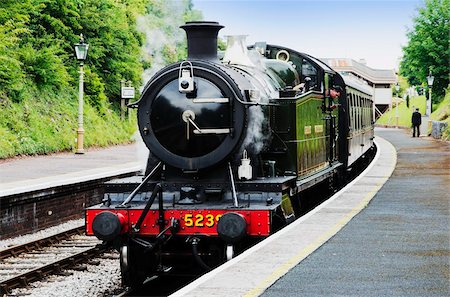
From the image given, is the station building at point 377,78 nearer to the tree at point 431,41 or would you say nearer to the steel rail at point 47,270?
the tree at point 431,41

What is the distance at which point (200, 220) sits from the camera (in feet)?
28.5

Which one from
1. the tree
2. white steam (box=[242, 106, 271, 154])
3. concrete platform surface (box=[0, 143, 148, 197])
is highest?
the tree

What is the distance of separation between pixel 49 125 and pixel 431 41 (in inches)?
956

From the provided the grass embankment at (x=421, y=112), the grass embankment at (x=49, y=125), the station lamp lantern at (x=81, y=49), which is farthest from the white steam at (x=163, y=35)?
the grass embankment at (x=421, y=112)

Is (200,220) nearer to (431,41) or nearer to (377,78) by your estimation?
(431,41)

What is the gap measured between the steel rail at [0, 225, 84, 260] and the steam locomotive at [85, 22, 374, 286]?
9.37 ft

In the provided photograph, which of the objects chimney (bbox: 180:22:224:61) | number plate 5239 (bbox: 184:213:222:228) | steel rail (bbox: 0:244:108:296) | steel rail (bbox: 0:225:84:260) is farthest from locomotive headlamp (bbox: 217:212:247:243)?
steel rail (bbox: 0:225:84:260)

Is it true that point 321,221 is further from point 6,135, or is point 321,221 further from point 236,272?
point 6,135

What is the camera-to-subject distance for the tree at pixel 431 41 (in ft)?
136

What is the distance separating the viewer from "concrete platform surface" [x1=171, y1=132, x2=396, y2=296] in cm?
636

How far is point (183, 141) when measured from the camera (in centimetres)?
927

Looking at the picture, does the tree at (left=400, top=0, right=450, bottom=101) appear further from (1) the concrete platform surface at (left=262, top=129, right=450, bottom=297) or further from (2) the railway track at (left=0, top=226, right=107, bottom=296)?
(2) the railway track at (left=0, top=226, right=107, bottom=296)

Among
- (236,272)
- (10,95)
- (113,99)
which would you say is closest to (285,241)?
(236,272)

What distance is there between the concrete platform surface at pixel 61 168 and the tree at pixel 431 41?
21651mm
